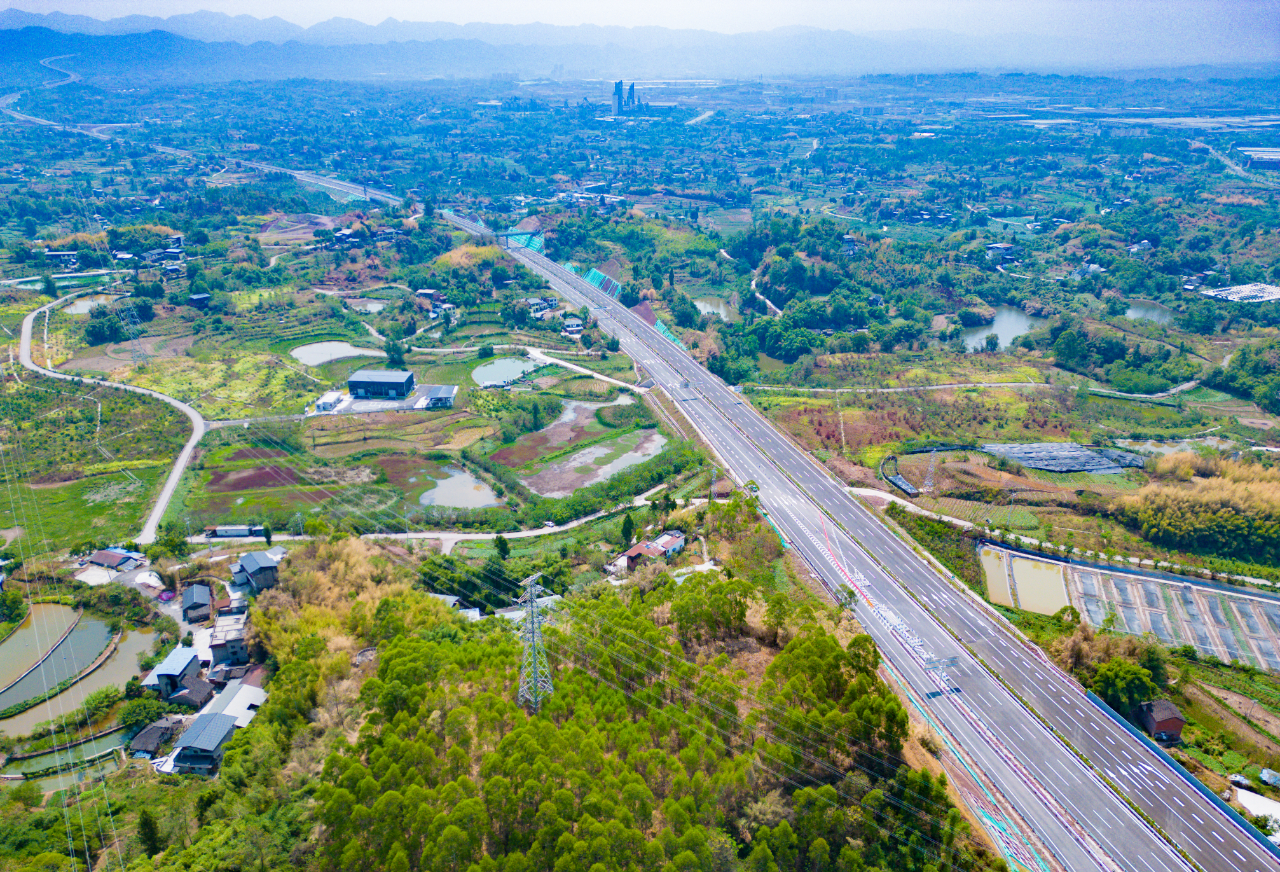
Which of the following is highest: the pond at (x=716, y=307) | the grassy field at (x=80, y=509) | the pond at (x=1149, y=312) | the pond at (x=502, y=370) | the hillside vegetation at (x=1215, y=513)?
the pond at (x=1149, y=312)

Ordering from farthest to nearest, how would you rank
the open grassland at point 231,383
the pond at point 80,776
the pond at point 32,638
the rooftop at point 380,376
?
the rooftop at point 380,376
the open grassland at point 231,383
the pond at point 32,638
the pond at point 80,776

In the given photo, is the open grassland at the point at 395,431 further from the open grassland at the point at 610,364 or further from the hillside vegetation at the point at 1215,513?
the hillside vegetation at the point at 1215,513

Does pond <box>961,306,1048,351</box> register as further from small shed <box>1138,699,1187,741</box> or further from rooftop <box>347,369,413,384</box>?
rooftop <box>347,369,413,384</box>

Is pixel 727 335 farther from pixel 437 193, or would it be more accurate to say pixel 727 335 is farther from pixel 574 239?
pixel 437 193

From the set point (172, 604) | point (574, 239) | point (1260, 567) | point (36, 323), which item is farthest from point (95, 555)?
point (574, 239)

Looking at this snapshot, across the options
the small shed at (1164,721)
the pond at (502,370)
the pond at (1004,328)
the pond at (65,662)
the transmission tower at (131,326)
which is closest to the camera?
the small shed at (1164,721)

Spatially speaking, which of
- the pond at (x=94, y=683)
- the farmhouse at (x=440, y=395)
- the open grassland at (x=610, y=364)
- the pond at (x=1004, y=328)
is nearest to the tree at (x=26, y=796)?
the pond at (x=94, y=683)
